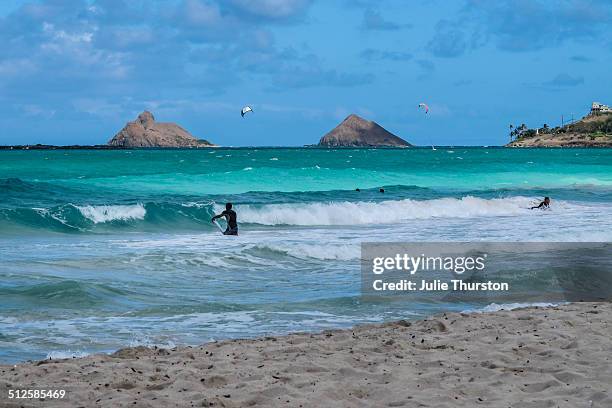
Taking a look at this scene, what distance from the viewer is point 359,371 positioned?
617 centimetres

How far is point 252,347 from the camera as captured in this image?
23.4ft

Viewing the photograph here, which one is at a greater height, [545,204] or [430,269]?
[545,204]

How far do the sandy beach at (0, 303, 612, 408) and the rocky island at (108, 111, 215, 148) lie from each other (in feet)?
601

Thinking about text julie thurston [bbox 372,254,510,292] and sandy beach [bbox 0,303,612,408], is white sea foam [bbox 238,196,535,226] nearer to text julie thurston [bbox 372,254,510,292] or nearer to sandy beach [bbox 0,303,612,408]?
text julie thurston [bbox 372,254,510,292]

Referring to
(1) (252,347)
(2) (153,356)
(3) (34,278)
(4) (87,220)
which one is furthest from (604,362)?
(4) (87,220)

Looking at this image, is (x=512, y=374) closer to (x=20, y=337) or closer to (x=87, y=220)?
(x=20, y=337)

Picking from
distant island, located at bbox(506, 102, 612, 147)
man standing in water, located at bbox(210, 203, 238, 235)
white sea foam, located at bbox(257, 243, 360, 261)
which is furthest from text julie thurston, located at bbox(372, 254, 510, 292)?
distant island, located at bbox(506, 102, 612, 147)

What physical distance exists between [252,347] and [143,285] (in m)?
4.51

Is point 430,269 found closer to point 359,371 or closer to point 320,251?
point 320,251

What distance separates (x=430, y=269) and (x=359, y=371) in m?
6.95

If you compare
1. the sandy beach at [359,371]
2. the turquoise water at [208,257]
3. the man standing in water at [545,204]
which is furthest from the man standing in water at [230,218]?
the man standing in water at [545,204]

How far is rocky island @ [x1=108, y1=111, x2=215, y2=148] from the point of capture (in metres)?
187

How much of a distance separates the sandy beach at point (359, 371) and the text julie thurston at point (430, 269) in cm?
312

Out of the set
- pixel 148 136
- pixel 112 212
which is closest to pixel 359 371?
pixel 112 212
